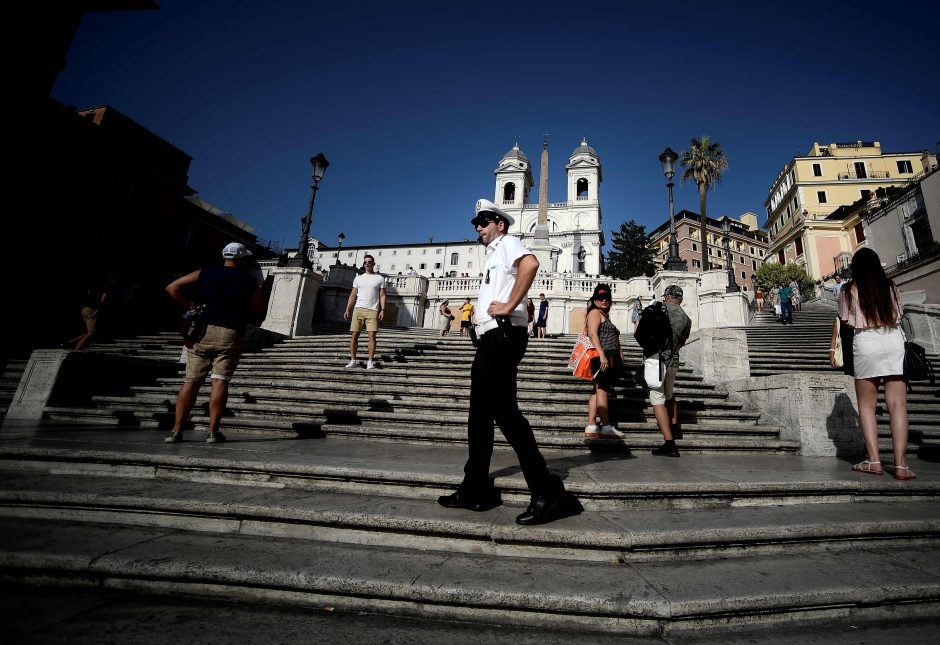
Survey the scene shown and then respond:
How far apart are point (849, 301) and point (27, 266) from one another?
86.9 ft

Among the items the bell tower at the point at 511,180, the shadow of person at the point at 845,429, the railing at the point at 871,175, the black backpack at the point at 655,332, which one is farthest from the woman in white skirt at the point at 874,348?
the bell tower at the point at 511,180

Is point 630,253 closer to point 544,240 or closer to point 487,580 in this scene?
point 544,240

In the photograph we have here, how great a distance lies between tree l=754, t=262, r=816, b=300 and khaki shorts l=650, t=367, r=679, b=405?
37398 mm

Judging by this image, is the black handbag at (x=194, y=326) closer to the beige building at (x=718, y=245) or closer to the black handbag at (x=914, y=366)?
the black handbag at (x=914, y=366)

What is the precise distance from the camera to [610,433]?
459 cm

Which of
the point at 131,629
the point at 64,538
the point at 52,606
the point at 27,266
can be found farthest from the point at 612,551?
the point at 27,266

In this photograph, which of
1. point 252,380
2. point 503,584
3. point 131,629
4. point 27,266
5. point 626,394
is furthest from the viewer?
point 27,266

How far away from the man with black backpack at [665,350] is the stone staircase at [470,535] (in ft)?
1.33

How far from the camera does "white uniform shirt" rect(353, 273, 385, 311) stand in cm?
734

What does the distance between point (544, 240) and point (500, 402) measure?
118 feet

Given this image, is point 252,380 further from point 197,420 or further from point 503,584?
point 503,584

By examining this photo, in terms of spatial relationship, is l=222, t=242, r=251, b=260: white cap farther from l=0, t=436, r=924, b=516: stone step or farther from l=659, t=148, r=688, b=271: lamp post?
l=659, t=148, r=688, b=271: lamp post

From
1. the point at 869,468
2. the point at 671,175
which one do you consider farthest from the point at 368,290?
the point at 671,175

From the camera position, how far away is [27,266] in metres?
16.7
